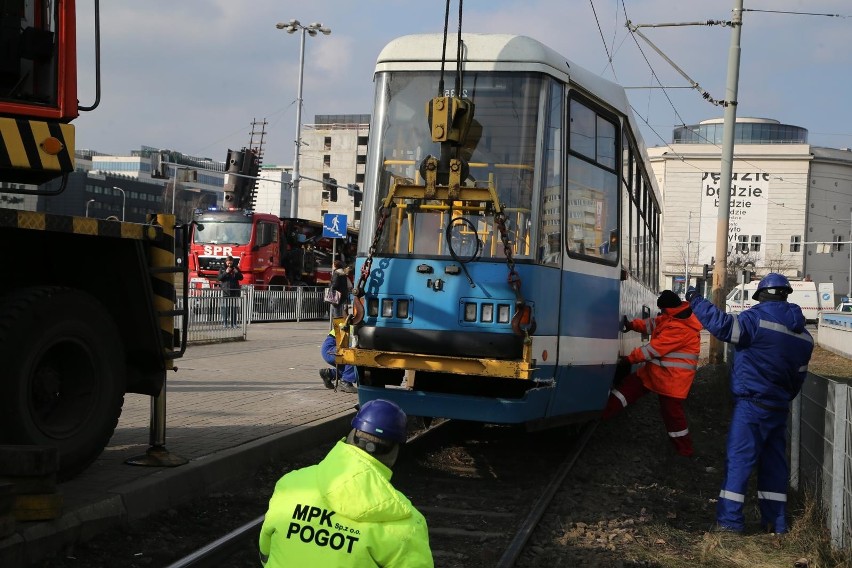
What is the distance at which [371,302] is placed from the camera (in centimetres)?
820

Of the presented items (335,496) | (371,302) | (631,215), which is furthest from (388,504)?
(631,215)

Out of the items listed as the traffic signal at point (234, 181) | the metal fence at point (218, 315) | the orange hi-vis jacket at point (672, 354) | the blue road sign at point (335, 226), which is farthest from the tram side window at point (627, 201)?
the traffic signal at point (234, 181)

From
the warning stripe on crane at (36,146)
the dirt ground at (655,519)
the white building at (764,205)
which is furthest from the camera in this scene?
the white building at (764,205)

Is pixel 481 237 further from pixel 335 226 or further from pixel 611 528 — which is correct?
pixel 335 226

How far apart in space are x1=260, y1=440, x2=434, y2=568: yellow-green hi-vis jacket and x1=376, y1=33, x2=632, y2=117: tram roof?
19.1 ft

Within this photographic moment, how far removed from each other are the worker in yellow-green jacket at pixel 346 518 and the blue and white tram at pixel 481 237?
15.1 ft

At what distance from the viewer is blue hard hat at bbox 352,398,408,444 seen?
10.3 ft

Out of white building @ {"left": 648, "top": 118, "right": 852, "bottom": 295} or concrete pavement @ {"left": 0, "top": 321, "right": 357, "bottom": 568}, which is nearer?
concrete pavement @ {"left": 0, "top": 321, "right": 357, "bottom": 568}

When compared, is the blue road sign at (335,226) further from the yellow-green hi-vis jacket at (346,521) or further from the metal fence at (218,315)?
the yellow-green hi-vis jacket at (346,521)


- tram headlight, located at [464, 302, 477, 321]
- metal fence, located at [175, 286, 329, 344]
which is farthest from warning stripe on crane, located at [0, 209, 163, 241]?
metal fence, located at [175, 286, 329, 344]

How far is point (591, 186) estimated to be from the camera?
9.02 meters

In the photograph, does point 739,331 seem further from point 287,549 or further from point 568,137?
point 287,549

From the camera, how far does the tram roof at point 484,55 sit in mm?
8328

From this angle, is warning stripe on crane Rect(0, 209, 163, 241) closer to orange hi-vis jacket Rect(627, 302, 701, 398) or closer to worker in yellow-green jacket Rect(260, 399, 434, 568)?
worker in yellow-green jacket Rect(260, 399, 434, 568)
